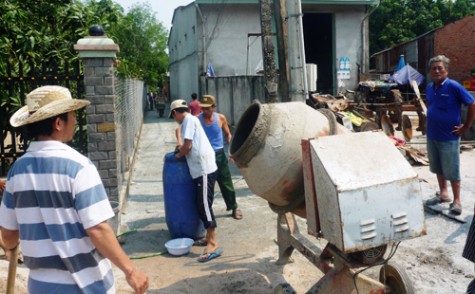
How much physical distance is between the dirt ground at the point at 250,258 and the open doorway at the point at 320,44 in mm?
16636

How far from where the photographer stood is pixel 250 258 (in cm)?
465

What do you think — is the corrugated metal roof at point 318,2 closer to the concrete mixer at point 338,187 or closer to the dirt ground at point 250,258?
the dirt ground at point 250,258

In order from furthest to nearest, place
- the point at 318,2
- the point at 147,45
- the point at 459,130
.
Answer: the point at 147,45 < the point at 318,2 < the point at 459,130

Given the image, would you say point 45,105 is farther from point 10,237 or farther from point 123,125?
point 123,125

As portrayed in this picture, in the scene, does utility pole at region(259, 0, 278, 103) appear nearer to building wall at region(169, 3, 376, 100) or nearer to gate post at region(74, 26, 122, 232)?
gate post at region(74, 26, 122, 232)

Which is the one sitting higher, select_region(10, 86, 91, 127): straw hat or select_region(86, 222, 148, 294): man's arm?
select_region(10, 86, 91, 127): straw hat

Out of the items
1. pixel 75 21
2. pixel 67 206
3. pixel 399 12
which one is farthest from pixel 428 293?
pixel 399 12

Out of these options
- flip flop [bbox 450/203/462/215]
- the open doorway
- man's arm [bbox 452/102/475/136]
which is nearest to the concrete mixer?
flip flop [bbox 450/203/462/215]

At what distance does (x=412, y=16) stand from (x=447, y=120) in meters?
28.3

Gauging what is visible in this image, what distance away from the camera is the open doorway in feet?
73.6

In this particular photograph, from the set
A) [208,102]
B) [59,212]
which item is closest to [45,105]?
[59,212]

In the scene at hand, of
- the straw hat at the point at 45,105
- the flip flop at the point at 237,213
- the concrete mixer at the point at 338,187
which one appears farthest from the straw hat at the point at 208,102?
the straw hat at the point at 45,105

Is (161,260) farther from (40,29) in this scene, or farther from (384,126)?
(384,126)

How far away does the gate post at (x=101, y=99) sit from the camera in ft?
17.0
